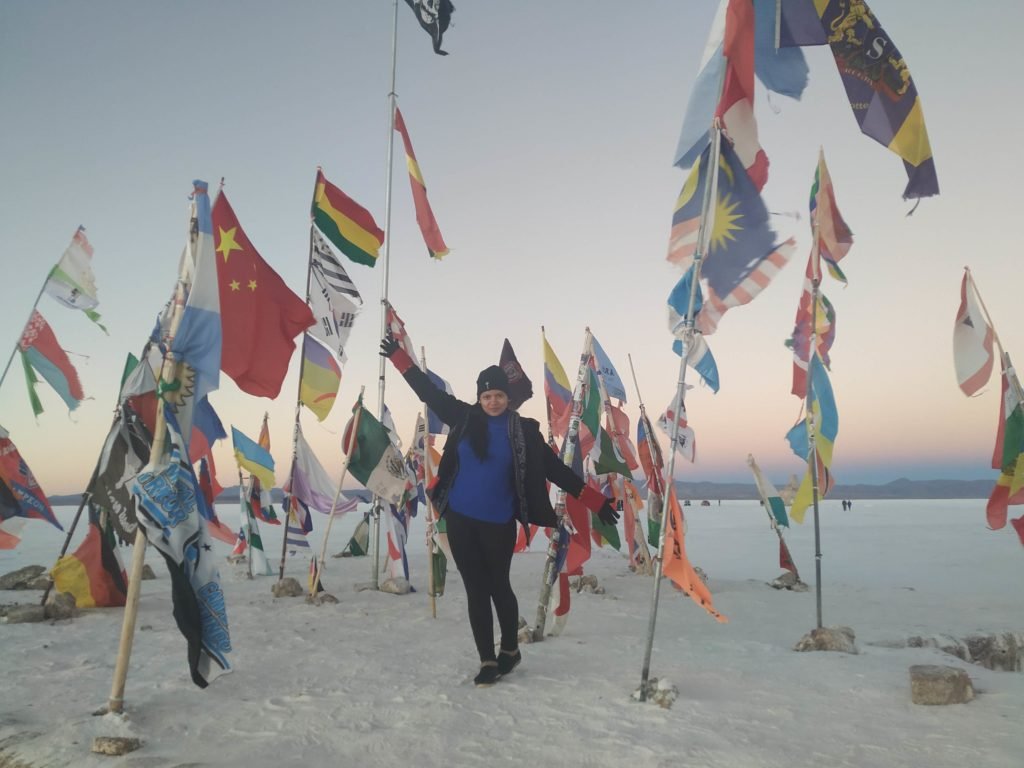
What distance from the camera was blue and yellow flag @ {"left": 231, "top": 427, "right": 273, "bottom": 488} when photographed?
8.86 metres

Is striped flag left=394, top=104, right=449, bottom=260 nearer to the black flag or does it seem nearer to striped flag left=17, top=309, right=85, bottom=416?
the black flag

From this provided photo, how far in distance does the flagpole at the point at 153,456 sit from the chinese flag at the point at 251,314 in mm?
1326

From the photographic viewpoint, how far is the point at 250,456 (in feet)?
29.3

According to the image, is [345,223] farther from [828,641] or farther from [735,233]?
[828,641]

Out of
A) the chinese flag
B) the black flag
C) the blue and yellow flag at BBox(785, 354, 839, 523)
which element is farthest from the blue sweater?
the black flag

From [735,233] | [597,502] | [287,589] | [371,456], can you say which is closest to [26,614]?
[287,589]

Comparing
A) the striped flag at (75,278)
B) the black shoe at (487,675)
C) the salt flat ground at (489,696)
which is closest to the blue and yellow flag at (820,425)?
the salt flat ground at (489,696)

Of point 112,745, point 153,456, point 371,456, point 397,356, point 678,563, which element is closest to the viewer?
point 112,745

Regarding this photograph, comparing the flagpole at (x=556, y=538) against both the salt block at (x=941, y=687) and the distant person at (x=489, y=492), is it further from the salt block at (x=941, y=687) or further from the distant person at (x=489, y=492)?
the salt block at (x=941, y=687)

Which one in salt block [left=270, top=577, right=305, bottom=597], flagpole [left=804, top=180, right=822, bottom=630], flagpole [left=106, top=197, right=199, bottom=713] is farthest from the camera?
salt block [left=270, top=577, right=305, bottom=597]

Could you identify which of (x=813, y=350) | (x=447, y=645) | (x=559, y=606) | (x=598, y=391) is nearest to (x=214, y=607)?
(x=447, y=645)

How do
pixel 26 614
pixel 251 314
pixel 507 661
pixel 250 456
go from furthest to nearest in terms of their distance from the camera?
pixel 250 456
pixel 26 614
pixel 251 314
pixel 507 661

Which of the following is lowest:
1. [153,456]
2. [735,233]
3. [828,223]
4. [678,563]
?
[678,563]

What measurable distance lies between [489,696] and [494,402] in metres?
1.85
